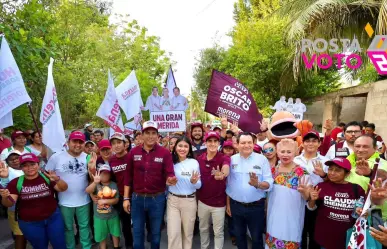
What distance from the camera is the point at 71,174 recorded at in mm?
4309

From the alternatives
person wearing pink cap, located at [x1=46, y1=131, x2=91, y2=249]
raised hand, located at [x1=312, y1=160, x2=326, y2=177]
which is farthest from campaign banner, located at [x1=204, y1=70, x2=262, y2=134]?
person wearing pink cap, located at [x1=46, y1=131, x2=91, y2=249]

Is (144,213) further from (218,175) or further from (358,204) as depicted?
(358,204)

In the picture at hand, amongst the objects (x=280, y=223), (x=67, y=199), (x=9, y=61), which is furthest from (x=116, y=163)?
(x=280, y=223)

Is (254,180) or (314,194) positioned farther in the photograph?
(254,180)

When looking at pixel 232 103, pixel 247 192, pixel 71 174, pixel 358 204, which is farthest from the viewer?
pixel 232 103

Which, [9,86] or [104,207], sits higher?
[9,86]

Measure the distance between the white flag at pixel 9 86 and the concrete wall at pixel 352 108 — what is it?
12.3 m

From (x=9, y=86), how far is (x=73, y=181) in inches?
61.8

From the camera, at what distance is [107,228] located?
4.54m

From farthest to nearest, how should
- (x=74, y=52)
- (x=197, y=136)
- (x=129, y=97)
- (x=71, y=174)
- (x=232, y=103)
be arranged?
(x=74, y=52) → (x=129, y=97) → (x=197, y=136) → (x=232, y=103) → (x=71, y=174)

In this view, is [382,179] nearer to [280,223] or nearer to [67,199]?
[280,223]

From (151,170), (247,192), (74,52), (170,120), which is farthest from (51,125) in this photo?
(74,52)

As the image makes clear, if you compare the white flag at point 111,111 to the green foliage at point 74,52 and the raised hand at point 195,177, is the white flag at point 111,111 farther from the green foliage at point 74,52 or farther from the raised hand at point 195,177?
the raised hand at point 195,177

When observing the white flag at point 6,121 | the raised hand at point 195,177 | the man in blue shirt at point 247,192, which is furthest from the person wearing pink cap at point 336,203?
the white flag at point 6,121
